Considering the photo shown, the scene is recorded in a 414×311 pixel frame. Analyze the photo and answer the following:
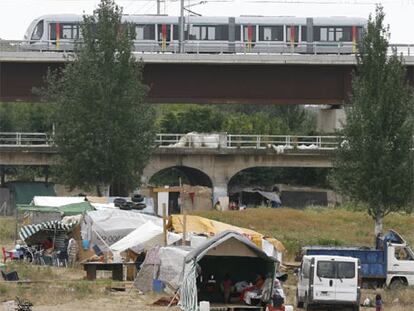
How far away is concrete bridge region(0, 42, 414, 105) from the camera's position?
60.2m

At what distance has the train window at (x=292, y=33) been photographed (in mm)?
67125

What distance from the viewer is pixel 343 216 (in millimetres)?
57469

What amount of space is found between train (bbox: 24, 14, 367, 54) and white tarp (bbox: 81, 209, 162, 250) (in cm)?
2627

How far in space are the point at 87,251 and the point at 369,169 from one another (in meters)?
12.8

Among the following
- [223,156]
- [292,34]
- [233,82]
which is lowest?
[223,156]

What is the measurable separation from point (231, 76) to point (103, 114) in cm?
1044

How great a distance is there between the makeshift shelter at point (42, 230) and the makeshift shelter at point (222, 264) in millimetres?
13109

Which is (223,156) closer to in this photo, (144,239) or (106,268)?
(144,239)

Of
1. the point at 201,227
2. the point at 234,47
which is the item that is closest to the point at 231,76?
the point at 234,47

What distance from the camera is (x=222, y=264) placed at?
27984 mm

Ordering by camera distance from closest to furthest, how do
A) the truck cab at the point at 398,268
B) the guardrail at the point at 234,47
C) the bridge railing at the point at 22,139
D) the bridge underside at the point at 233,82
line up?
the truck cab at the point at 398,268
the bridge underside at the point at 233,82
the guardrail at the point at 234,47
the bridge railing at the point at 22,139

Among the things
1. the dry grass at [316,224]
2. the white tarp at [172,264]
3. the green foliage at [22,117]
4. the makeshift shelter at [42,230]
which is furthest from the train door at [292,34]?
the white tarp at [172,264]

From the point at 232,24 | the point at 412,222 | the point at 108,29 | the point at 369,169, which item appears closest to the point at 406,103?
the point at 369,169

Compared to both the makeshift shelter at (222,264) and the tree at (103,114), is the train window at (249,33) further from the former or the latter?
the makeshift shelter at (222,264)
